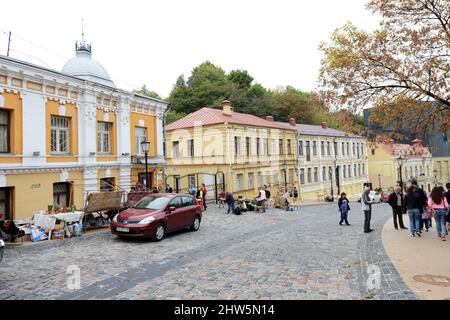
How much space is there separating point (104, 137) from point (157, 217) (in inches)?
311

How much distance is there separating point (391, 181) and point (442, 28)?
48851 mm

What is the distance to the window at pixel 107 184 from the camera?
1686cm

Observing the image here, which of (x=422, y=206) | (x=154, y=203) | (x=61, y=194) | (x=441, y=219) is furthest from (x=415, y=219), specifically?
(x=61, y=194)

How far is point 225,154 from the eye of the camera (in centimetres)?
2939

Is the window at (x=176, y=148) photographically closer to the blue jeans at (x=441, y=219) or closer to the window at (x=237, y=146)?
the window at (x=237, y=146)

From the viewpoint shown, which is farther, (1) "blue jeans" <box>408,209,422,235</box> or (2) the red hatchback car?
(2) the red hatchback car

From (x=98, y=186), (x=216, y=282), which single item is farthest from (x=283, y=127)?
(x=216, y=282)

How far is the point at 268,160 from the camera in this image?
113 ft

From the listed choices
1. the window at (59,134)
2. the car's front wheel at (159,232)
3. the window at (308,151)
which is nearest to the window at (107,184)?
the window at (59,134)

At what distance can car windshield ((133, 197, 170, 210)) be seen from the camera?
39.8 ft

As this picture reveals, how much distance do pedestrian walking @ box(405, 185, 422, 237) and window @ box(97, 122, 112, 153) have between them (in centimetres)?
1389

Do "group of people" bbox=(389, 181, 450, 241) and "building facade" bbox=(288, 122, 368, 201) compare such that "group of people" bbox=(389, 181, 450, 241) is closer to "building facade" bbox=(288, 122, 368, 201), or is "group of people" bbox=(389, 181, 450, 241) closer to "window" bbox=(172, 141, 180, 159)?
"window" bbox=(172, 141, 180, 159)

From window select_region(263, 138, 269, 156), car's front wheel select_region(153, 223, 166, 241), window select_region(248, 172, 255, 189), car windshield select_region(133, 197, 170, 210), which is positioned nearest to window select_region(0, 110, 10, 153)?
car windshield select_region(133, 197, 170, 210)
